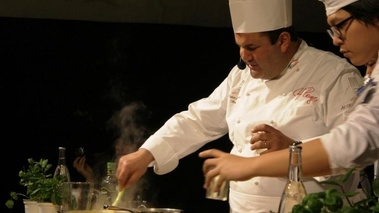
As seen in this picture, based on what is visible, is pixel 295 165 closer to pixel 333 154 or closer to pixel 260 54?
pixel 333 154

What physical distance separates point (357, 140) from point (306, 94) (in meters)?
0.89

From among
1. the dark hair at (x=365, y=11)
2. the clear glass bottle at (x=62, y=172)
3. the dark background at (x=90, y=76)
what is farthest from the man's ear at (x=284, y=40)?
the dark background at (x=90, y=76)

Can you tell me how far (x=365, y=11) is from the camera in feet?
5.81

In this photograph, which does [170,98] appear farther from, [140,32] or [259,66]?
[259,66]

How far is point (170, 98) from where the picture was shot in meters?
4.50

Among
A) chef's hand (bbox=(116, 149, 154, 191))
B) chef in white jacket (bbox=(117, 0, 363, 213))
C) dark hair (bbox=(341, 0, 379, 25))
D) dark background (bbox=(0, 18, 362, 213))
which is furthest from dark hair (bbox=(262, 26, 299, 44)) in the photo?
dark background (bbox=(0, 18, 362, 213))

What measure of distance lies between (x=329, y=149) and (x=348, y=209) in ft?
0.95

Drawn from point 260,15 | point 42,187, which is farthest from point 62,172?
point 260,15

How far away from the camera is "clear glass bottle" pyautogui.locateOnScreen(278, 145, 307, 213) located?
1504mm

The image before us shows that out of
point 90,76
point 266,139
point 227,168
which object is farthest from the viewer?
point 90,76

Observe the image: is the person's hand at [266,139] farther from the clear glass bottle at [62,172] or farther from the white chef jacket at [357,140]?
the clear glass bottle at [62,172]

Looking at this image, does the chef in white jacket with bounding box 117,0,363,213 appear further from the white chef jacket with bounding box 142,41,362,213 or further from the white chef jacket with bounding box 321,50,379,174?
the white chef jacket with bounding box 321,50,379,174

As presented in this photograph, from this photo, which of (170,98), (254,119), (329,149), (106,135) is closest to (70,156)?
(106,135)

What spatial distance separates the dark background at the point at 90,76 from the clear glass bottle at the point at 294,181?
295 centimetres
